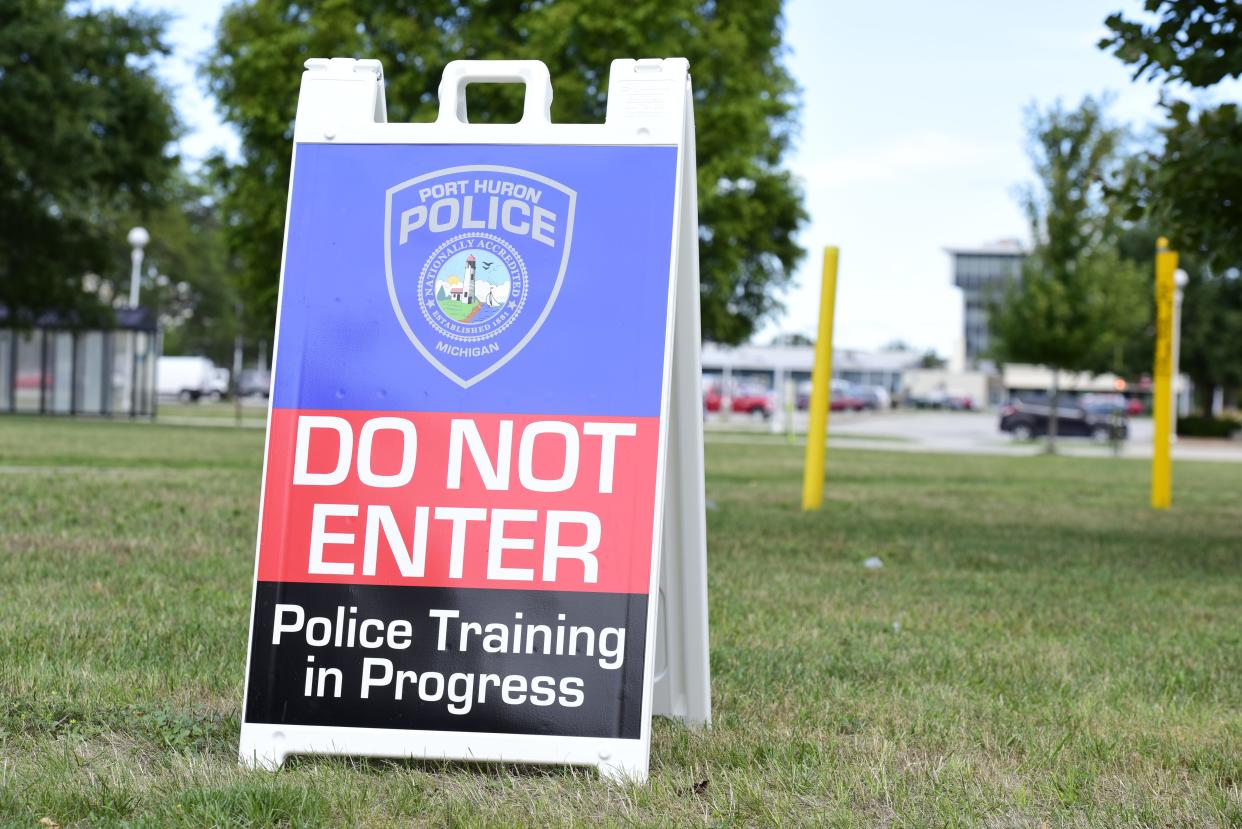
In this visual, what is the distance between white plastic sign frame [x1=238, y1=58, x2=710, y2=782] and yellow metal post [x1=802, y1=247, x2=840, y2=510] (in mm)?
8624

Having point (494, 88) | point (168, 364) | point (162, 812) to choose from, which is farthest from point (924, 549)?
point (168, 364)

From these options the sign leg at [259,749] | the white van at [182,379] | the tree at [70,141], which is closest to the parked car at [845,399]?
the white van at [182,379]

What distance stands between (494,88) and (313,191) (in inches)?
826

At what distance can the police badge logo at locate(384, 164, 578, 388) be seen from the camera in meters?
3.89

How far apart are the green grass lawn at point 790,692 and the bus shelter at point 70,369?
29.8 m

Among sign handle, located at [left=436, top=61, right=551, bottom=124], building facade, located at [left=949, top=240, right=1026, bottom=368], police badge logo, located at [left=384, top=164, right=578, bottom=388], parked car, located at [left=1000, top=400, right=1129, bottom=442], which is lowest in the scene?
parked car, located at [left=1000, top=400, right=1129, bottom=442]

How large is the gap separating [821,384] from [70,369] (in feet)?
101

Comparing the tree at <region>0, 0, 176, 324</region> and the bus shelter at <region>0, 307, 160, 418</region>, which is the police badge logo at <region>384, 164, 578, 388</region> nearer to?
the tree at <region>0, 0, 176, 324</region>

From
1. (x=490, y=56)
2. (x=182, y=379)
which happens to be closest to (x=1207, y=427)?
(x=490, y=56)

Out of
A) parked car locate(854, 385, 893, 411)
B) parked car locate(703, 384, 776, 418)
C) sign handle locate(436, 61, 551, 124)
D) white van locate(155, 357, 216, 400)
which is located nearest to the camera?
sign handle locate(436, 61, 551, 124)

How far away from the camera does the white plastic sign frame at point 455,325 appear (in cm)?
370

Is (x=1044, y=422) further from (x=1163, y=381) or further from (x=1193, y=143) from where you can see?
(x=1193, y=143)

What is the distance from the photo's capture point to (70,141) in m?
31.1

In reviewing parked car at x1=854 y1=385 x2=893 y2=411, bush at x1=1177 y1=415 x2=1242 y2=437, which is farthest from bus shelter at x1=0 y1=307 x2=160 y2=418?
parked car at x1=854 y1=385 x2=893 y2=411
